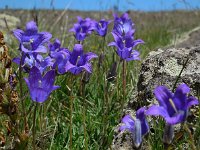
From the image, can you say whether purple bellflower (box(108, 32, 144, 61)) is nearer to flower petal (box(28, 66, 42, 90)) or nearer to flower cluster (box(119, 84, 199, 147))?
flower petal (box(28, 66, 42, 90))

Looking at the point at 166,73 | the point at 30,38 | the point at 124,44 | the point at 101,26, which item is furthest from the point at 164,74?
the point at 101,26

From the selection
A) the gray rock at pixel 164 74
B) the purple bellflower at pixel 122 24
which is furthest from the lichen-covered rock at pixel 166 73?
the purple bellflower at pixel 122 24

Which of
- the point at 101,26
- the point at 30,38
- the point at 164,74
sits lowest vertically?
the point at 164,74

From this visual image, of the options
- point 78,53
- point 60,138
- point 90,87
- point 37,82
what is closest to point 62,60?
point 78,53

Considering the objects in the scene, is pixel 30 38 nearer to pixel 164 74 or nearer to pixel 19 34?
pixel 19 34

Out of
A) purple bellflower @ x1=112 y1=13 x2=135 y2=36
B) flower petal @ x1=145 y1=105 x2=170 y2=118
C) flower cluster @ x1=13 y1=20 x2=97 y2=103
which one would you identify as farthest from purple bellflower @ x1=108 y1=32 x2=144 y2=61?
flower petal @ x1=145 y1=105 x2=170 y2=118
